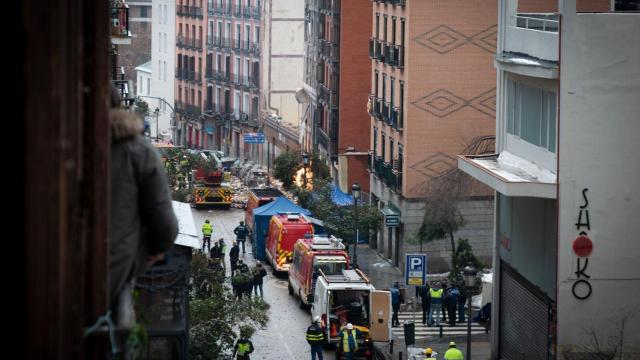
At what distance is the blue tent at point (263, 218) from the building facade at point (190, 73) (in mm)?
50741

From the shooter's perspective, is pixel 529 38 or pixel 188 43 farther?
pixel 188 43

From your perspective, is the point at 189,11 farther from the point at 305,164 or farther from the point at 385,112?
the point at 385,112

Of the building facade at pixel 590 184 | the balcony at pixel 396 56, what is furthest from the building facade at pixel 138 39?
the building facade at pixel 590 184

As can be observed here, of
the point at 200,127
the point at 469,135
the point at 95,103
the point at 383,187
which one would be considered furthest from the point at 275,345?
the point at 200,127

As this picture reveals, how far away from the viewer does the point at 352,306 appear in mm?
38469

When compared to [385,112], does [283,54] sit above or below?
above

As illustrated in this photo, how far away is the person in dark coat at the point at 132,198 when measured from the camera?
24.5 feet

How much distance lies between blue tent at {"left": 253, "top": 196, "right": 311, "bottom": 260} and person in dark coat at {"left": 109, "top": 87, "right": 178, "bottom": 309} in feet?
159

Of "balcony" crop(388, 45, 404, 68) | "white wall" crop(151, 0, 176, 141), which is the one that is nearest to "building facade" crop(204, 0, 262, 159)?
"white wall" crop(151, 0, 176, 141)

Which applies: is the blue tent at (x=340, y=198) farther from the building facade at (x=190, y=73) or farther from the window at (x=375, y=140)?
the building facade at (x=190, y=73)

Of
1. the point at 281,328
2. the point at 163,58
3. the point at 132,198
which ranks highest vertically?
the point at 132,198

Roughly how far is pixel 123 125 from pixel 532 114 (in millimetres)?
27127

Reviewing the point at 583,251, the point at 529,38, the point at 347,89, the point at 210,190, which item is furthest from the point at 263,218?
the point at 583,251

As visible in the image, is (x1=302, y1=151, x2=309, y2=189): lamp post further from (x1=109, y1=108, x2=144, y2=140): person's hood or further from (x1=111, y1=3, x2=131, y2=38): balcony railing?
(x1=109, y1=108, x2=144, y2=140): person's hood
